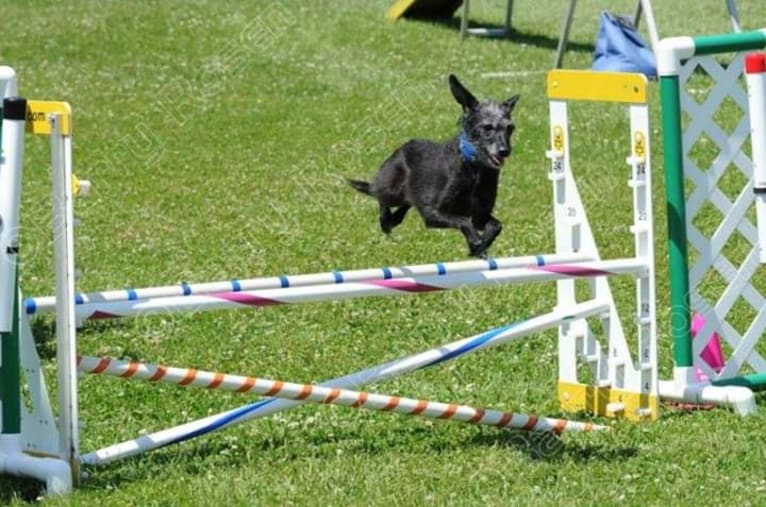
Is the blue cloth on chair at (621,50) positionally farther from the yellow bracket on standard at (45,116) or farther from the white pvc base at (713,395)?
the yellow bracket on standard at (45,116)

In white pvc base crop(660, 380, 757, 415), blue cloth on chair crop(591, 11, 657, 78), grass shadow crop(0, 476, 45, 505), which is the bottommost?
grass shadow crop(0, 476, 45, 505)

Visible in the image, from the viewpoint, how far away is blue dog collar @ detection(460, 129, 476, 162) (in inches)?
246

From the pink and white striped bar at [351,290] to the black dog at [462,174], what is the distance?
1.55 feet

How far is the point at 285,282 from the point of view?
575cm

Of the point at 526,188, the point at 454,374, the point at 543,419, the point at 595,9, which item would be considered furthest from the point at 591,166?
the point at 595,9

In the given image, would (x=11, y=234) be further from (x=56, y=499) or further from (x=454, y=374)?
(x=454, y=374)

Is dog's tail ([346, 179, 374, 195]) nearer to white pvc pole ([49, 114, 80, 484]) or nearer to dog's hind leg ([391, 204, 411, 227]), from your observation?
dog's hind leg ([391, 204, 411, 227])

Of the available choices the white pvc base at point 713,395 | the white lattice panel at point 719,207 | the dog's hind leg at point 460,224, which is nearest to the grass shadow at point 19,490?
the dog's hind leg at point 460,224

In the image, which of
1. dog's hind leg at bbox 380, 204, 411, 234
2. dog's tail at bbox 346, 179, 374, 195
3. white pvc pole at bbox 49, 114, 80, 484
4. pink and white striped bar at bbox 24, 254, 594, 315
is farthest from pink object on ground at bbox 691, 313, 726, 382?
white pvc pole at bbox 49, 114, 80, 484

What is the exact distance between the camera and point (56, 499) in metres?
5.15

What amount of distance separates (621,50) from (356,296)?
38.0ft

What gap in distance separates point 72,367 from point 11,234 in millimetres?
473

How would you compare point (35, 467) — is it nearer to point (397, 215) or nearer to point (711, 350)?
point (397, 215)

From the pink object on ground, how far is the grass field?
387 mm
